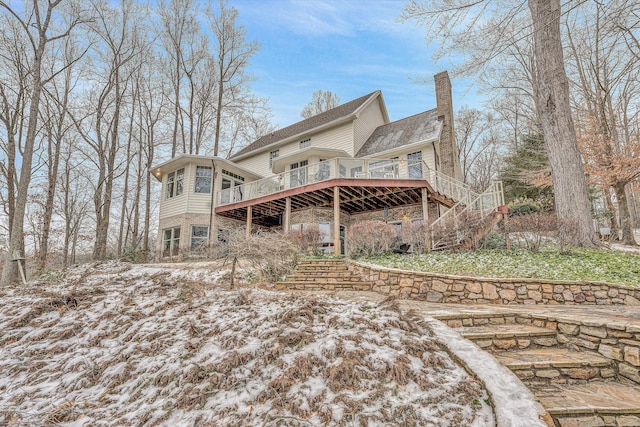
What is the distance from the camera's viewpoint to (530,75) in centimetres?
1609

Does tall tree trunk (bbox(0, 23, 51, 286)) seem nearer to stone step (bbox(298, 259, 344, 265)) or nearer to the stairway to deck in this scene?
the stairway to deck

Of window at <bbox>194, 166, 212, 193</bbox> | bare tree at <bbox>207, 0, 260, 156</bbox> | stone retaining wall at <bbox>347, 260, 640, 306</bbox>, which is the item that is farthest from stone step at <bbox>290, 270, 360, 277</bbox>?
bare tree at <bbox>207, 0, 260, 156</bbox>

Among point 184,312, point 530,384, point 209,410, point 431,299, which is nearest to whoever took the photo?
point 209,410

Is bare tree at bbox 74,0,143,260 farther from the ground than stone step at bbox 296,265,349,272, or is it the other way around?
bare tree at bbox 74,0,143,260

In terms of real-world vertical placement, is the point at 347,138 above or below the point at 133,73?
below

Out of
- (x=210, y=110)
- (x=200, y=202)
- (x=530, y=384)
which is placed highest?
(x=210, y=110)

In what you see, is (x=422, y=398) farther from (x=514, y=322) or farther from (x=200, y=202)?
(x=200, y=202)

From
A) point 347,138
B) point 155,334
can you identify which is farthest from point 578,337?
point 347,138

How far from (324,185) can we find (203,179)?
7.00 meters

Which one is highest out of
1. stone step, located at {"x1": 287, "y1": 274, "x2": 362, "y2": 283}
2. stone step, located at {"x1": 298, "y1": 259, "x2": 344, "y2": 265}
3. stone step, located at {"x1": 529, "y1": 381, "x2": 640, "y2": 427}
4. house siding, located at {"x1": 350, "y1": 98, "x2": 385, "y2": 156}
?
house siding, located at {"x1": 350, "y1": 98, "x2": 385, "y2": 156}

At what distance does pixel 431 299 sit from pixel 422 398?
3.54 metres

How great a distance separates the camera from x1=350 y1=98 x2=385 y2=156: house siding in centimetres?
1566

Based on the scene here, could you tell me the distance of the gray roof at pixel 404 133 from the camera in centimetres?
1423

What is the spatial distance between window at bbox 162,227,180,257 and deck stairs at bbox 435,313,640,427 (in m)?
12.8
